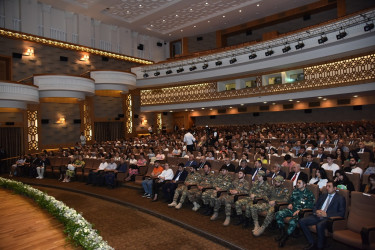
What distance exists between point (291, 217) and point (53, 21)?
1682 cm

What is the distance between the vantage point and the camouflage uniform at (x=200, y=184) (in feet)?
18.9

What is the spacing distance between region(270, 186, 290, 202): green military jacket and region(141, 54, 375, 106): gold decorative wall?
915 cm

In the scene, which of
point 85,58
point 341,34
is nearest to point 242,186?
point 341,34

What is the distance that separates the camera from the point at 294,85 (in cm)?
1363

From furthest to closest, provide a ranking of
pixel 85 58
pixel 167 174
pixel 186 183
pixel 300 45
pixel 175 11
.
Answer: pixel 175 11 < pixel 85 58 < pixel 300 45 < pixel 167 174 < pixel 186 183

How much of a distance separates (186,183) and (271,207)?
89.2 inches

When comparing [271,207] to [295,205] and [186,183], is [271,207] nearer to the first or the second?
[295,205]

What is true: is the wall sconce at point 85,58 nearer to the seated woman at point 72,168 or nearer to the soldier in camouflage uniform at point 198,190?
the seated woman at point 72,168

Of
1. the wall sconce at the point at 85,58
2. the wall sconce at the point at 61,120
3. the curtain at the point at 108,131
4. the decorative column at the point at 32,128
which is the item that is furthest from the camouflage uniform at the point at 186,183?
the wall sconce at the point at 85,58

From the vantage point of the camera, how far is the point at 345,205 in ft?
12.9

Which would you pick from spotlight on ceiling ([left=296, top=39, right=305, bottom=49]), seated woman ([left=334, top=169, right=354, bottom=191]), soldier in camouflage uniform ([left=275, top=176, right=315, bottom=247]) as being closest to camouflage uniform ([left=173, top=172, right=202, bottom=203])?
soldier in camouflage uniform ([left=275, top=176, right=315, bottom=247])

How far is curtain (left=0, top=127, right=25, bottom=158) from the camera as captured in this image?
Answer: 1265 cm

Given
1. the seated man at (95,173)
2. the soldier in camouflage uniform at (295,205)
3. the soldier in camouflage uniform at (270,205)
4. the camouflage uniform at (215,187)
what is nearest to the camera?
the soldier in camouflage uniform at (295,205)

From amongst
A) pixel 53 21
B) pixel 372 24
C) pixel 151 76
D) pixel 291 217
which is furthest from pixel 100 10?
pixel 291 217
